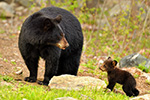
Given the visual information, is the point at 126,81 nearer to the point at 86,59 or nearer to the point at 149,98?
the point at 149,98

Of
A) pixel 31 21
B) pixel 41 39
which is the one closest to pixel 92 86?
pixel 41 39

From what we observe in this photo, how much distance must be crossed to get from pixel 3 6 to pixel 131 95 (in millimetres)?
11947

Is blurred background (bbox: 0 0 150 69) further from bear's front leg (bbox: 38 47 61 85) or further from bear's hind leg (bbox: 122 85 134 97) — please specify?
bear's front leg (bbox: 38 47 61 85)

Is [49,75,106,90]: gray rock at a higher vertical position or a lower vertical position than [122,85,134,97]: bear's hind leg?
higher

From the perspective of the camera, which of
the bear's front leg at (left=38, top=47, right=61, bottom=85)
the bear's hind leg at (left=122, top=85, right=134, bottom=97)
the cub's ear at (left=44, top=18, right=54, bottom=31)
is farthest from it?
the bear's hind leg at (left=122, top=85, right=134, bottom=97)

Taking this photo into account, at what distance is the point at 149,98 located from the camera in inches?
197

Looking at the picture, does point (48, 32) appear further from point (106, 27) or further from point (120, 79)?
point (106, 27)

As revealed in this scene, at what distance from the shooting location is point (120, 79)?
6004 mm

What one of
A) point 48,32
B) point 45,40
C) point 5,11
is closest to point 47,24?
point 48,32

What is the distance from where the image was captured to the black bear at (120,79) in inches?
232

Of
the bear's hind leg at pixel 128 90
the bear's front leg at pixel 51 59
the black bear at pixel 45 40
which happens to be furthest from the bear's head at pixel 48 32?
the bear's hind leg at pixel 128 90

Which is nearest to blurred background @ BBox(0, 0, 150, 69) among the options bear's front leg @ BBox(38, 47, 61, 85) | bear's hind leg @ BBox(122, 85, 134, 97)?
bear's hind leg @ BBox(122, 85, 134, 97)

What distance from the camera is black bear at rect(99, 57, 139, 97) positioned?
5.90 m

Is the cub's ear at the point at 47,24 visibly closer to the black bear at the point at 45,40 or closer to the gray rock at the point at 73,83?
the black bear at the point at 45,40
